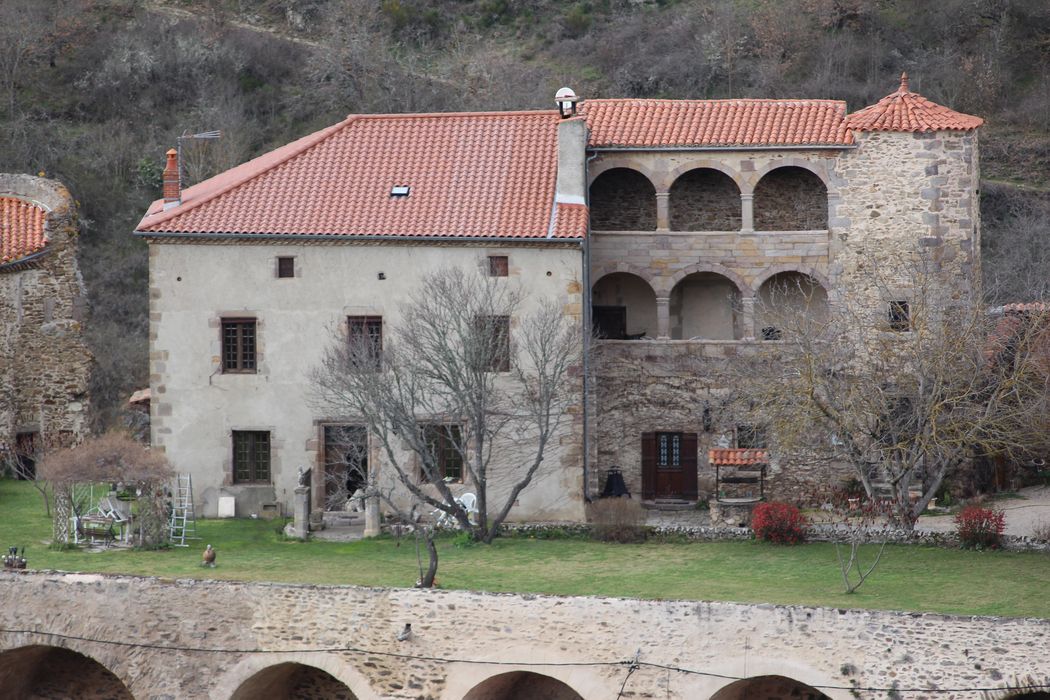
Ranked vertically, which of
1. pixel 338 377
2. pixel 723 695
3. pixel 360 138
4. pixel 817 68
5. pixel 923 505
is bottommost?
pixel 723 695

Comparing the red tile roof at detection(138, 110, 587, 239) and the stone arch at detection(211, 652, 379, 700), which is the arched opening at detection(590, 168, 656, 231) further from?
the stone arch at detection(211, 652, 379, 700)

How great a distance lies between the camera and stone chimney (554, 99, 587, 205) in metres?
34.9

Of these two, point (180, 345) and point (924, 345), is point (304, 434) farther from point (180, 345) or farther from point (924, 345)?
point (924, 345)

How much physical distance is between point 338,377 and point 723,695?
10295mm

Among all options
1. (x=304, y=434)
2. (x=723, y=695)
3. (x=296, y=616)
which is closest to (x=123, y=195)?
(x=304, y=434)

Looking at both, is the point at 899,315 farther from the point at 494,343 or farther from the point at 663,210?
the point at 494,343

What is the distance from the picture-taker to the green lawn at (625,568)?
1056 inches

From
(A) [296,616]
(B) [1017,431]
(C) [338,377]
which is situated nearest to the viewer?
(A) [296,616]

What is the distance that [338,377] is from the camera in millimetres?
32719

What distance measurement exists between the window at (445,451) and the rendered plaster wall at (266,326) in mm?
1801

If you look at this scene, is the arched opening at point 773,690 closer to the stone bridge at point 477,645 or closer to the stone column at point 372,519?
the stone bridge at point 477,645

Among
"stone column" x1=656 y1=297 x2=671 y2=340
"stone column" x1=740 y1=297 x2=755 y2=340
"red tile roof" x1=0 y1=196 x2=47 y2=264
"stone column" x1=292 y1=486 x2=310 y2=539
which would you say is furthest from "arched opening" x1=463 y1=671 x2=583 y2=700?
"red tile roof" x1=0 y1=196 x2=47 y2=264

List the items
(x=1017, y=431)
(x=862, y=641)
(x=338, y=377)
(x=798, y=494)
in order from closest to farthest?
(x=862, y=641), (x=1017, y=431), (x=338, y=377), (x=798, y=494)

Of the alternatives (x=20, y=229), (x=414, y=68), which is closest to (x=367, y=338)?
(x=20, y=229)
